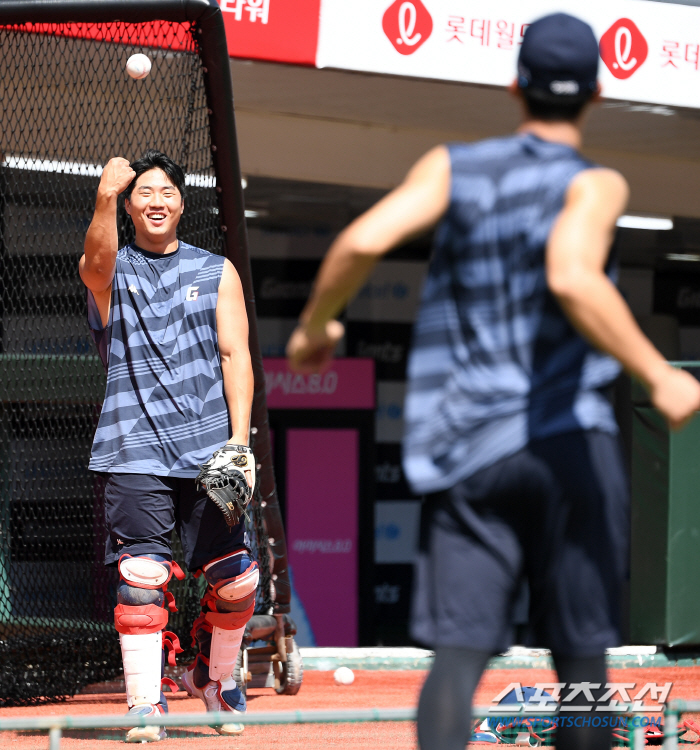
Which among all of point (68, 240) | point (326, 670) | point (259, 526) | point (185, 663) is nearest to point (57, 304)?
point (68, 240)

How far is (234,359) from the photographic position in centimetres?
344

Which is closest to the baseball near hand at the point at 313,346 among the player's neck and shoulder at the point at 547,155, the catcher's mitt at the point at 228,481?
the player's neck and shoulder at the point at 547,155

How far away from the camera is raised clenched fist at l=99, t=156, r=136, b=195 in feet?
10.5

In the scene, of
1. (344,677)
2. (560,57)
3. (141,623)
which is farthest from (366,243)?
(344,677)

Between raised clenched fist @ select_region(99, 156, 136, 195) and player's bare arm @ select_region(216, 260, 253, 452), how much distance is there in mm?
463

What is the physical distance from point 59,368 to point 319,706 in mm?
1871

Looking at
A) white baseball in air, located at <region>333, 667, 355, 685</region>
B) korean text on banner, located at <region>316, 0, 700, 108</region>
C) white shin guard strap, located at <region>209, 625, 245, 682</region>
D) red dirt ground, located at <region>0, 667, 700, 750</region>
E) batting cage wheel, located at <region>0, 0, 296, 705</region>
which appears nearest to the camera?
red dirt ground, located at <region>0, 667, 700, 750</region>

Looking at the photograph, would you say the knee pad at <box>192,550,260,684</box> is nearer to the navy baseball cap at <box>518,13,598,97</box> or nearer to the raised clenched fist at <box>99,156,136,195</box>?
the raised clenched fist at <box>99,156,136,195</box>

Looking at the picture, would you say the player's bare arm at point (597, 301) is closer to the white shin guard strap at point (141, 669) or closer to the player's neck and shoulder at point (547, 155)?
the player's neck and shoulder at point (547, 155)

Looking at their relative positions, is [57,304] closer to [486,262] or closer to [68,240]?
[68,240]

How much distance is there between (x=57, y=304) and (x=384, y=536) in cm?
676

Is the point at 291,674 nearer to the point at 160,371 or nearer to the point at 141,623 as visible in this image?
the point at 141,623

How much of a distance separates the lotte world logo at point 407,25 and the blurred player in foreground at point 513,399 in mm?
4034

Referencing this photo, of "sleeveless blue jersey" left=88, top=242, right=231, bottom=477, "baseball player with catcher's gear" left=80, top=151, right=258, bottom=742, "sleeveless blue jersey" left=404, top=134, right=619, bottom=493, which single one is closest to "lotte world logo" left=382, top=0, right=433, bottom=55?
"baseball player with catcher's gear" left=80, top=151, right=258, bottom=742
